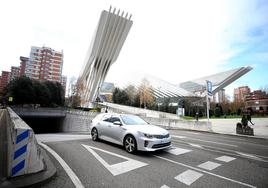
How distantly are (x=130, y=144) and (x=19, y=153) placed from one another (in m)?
3.61

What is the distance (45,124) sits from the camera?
3912 centimetres

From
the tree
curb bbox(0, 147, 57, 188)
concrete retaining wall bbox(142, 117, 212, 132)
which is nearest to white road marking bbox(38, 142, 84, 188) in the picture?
curb bbox(0, 147, 57, 188)

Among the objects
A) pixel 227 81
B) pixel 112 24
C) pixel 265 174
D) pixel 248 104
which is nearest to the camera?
pixel 265 174

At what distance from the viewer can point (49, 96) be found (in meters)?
48.1

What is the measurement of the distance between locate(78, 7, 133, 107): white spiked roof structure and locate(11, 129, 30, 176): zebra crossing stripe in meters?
45.7

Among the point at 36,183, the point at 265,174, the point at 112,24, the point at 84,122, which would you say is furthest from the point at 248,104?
the point at 36,183

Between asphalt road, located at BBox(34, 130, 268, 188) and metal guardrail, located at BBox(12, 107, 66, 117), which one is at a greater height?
metal guardrail, located at BBox(12, 107, 66, 117)

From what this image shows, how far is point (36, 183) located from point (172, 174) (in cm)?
324

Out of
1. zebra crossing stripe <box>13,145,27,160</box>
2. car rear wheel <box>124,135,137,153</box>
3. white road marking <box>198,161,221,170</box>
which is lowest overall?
white road marking <box>198,161,221,170</box>

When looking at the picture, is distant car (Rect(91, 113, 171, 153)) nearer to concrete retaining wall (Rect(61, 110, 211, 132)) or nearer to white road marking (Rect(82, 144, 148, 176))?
white road marking (Rect(82, 144, 148, 176))

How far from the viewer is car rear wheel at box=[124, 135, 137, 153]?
5774 millimetres

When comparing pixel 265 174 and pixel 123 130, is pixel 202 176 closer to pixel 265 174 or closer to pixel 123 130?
pixel 265 174

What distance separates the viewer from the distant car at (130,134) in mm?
5586

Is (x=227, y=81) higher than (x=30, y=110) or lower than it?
higher
